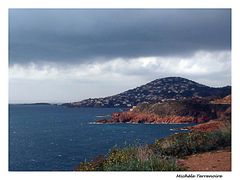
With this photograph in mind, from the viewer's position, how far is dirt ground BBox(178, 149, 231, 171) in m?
5.32

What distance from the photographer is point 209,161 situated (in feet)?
18.3

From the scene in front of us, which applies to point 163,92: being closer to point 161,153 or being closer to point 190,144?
point 190,144

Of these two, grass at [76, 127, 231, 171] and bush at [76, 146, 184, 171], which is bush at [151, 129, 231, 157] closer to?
grass at [76, 127, 231, 171]

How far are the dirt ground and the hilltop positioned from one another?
841 mm

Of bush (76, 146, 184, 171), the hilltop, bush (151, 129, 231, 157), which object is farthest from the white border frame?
bush (151, 129, 231, 157)

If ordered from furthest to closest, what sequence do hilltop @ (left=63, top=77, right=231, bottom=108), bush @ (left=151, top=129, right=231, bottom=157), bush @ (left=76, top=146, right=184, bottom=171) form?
hilltop @ (left=63, top=77, right=231, bottom=108) < bush @ (left=151, top=129, right=231, bottom=157) < bush @ (left=76, top=146, right=184, bottom=171)

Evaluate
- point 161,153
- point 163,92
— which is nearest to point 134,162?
point 161,153

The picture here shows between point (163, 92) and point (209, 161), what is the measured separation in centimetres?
155

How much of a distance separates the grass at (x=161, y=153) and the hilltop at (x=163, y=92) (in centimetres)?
64

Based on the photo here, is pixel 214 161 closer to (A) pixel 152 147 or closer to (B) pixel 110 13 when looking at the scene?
(A) pixel 152 147

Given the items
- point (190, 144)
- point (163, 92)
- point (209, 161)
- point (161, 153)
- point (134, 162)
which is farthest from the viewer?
point (163, 92)
